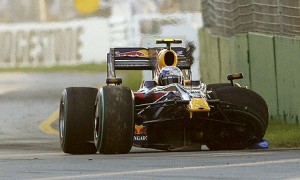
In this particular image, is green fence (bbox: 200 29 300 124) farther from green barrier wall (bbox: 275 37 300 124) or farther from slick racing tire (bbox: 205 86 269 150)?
slick racing tire (bbox: 205 86 269 150)

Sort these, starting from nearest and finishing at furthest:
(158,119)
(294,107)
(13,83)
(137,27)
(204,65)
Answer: (158,119) → (294,107) → (204,65) → (13,83) → (137,27)

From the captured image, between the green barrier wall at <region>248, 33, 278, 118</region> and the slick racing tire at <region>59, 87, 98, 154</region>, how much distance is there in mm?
5941


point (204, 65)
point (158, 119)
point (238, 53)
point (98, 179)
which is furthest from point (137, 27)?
point (98, 179)

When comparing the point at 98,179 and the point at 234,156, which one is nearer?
the point at 98,179

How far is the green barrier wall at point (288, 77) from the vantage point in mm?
21781

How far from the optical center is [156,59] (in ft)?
61.6

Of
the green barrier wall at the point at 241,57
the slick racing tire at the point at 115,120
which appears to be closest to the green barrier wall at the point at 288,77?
the green barrier wall at the point at 241,57

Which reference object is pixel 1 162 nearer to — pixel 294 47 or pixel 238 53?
pixel 294 47

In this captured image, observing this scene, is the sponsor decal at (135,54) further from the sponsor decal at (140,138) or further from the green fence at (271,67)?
the green fence at (271,67)

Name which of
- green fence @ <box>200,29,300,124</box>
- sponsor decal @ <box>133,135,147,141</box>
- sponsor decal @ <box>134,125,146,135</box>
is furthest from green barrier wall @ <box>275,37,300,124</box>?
sponsor decal @ <box>133,135,147,141</box>

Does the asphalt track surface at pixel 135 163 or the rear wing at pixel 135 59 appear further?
the rear wing at pixel 135 59

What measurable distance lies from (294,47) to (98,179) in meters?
9.94

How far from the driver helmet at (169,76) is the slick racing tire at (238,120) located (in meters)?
0.49

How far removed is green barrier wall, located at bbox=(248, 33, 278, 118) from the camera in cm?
2326
